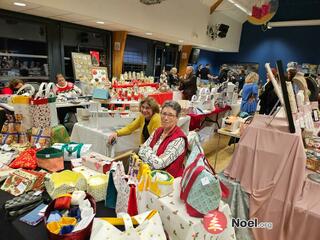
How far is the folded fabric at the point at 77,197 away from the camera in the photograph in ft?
3.69

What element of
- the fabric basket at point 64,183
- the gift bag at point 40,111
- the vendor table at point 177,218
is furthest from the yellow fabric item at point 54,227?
the gift bag at point 40,111

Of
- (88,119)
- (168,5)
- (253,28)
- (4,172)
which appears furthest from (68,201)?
(253,28)

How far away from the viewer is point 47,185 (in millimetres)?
1324

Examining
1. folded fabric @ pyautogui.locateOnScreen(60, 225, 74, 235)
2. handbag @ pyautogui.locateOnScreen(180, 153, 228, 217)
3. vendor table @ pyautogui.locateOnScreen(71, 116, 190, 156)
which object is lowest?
vendor table @ pyautogui.locateOnScreen(71, 116, 190, 156)

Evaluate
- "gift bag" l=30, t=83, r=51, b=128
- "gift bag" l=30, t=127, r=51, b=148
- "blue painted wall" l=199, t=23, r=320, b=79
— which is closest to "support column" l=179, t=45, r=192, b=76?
"blue painted wall" l=199, t=23, r=320, b=79

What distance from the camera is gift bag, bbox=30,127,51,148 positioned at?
1.89m

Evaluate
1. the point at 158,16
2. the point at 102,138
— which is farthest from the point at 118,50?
the point at 102,138

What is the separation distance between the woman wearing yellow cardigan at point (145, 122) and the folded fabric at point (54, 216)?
61.7 inches

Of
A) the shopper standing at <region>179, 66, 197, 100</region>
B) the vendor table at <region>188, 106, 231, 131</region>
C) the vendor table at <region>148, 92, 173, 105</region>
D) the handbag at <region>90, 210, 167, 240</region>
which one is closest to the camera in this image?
the handbag at <region>90, 210, 167, 240</region>

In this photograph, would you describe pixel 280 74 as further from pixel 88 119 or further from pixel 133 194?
pixel 88 119

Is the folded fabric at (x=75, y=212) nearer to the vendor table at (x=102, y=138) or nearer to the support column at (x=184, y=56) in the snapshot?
the vendor table at (x=102, y=138)

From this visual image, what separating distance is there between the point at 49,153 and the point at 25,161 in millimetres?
171

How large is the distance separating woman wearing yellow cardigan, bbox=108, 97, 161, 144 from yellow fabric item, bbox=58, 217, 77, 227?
5.24 ft

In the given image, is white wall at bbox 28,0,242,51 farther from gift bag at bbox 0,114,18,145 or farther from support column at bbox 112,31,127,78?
gift bag at bbox 0,114,18,145
